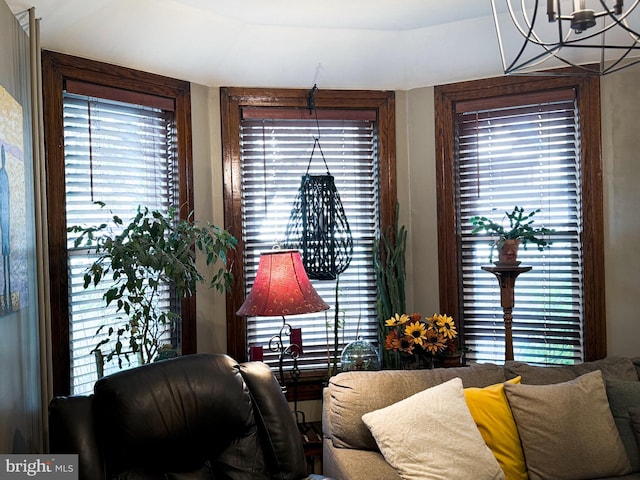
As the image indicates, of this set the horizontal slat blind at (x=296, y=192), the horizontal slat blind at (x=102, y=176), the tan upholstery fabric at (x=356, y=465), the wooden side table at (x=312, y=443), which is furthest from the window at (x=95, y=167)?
the tan upholstery fabric at (x=356, y=465)

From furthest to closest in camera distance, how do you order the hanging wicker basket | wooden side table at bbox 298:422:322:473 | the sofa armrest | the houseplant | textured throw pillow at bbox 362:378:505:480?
the houseplant < the hanging wicker basket < wooden side table at bbox 298:422:322:473 < textured throw pillow at bbox 362:378:505:480 < the sofa armrest

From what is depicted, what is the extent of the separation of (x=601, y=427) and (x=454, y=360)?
90cm

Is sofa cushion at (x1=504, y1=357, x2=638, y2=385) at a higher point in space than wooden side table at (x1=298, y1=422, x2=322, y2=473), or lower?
higher

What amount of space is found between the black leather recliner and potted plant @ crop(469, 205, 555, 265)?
1.47 meters

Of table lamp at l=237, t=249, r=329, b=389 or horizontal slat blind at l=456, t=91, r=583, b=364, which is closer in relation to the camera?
table lamp at l=237, t=249, r=329, b=389

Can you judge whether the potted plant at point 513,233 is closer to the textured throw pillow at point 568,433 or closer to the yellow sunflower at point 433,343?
the yellow sunflower at point 433,343

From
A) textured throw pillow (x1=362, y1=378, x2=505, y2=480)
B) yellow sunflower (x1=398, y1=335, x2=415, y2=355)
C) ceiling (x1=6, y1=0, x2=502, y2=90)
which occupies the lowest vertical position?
textured throw pillow (x1=362, y1=378, x2=505, y2=480)

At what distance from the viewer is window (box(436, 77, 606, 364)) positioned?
3.34 metres

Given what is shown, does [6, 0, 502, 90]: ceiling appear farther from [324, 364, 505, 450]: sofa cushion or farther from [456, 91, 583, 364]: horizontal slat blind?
[324, 364, 505, 450]: sofa cushion

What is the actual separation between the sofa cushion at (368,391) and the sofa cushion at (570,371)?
9 centimetres

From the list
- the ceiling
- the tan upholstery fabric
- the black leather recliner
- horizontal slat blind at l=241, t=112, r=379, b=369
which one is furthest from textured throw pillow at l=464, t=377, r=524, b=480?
the ceiling

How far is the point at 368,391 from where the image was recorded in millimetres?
2697

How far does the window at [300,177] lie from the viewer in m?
3.58

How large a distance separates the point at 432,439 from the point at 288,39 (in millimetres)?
2157
